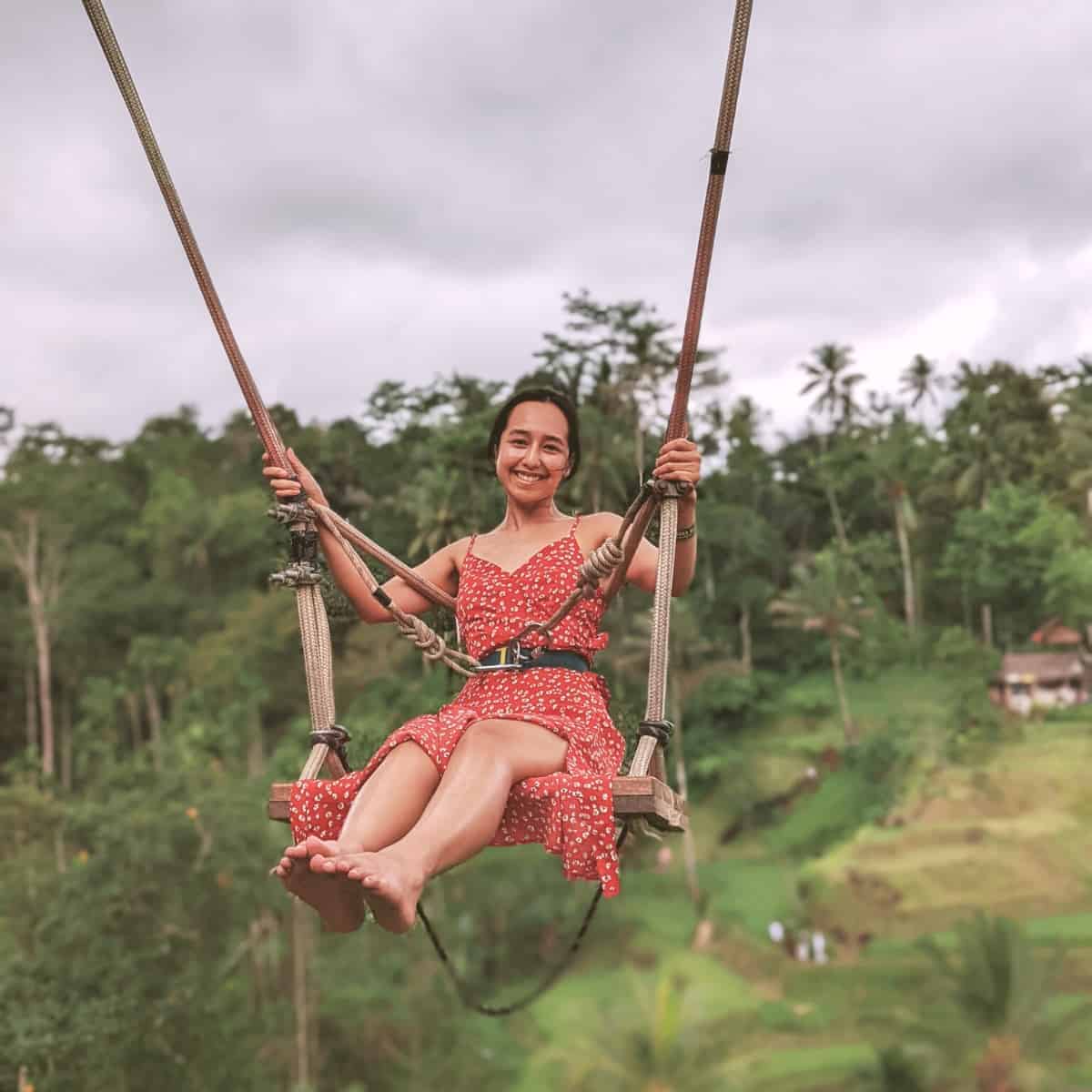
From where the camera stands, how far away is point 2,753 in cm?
4478

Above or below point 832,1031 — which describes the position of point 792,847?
above

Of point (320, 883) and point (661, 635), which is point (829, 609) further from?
point (320, 883)

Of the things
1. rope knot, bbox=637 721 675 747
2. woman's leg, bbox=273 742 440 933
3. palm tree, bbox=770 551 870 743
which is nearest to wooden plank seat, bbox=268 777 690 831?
rope knot, bbox=637 721 675 747

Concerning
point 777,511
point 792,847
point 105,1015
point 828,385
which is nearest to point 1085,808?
point 792,847

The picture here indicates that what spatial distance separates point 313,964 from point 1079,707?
20.7 metres

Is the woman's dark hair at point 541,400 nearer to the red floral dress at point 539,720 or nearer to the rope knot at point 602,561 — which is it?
the red floral dress at point 539,720

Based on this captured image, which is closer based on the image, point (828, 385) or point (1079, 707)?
point (1079, 707)

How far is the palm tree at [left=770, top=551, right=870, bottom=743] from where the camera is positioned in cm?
3975

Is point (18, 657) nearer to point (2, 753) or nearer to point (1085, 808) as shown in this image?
point (2, 753)

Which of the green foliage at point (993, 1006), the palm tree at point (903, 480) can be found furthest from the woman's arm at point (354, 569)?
the palm tree at point (903, 480)

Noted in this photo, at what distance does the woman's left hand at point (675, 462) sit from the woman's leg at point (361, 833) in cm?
90

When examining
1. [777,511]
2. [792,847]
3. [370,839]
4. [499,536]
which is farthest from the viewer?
[777,511]

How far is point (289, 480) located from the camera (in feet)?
13.0

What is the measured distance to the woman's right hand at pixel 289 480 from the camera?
156 inches
